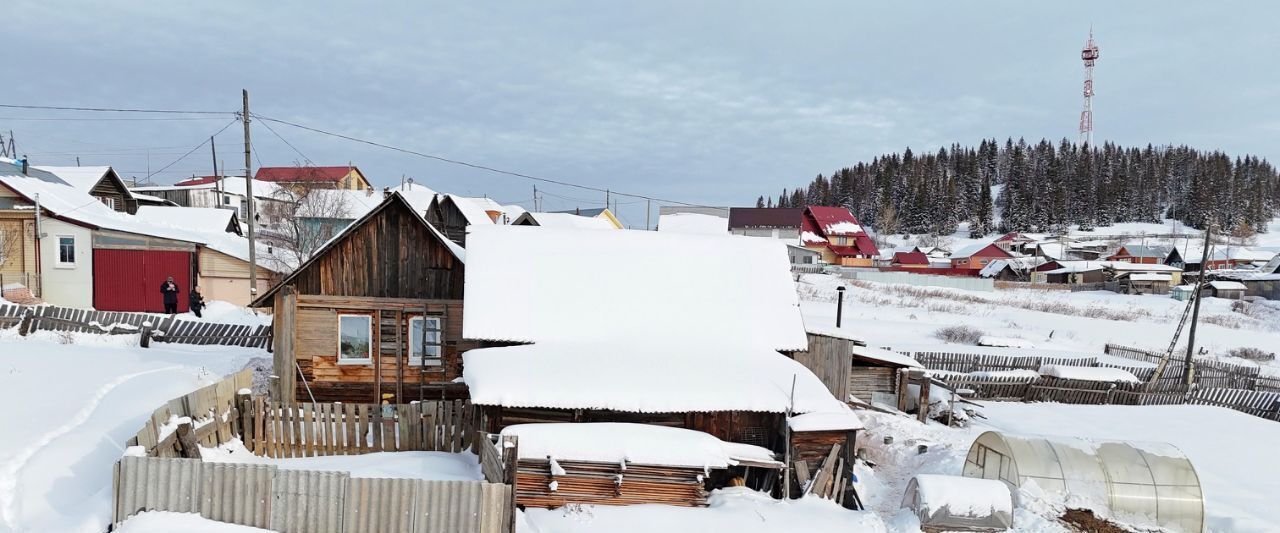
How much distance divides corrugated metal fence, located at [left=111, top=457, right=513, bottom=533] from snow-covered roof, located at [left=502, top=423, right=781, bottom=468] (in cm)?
215

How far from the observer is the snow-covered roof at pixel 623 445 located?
1032 centimetres

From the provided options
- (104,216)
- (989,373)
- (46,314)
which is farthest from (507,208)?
(989,373)

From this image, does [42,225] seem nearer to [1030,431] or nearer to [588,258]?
[588,258]

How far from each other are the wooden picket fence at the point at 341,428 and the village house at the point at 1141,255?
97.8 meters

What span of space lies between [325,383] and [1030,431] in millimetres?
19523

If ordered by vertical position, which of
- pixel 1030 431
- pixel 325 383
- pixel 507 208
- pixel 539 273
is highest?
pixel 507 208

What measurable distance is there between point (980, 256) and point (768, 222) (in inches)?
1187

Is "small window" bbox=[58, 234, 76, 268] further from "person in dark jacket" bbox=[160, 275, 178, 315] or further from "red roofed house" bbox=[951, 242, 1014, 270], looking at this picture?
"red roofed house" bbox=[951, 242, 1014, 270]

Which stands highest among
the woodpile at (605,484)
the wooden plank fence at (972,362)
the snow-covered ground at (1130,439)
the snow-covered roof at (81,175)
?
the snow-covered roof at (81,175)

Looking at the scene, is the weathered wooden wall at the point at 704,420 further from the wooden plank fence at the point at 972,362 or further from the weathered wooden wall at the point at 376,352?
the wooden plank fence at the point at 972,362

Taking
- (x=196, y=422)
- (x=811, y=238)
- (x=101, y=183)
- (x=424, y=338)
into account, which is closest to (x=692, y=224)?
(x=424, y=338)

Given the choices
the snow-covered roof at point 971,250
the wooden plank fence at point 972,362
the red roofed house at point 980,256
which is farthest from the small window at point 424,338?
the snow-covered roof at point 971,250

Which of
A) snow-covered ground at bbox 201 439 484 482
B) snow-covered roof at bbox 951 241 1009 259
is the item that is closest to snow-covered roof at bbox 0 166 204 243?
snow-covered ground at bbox 201 439 484 482

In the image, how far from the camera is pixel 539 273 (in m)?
14.6
